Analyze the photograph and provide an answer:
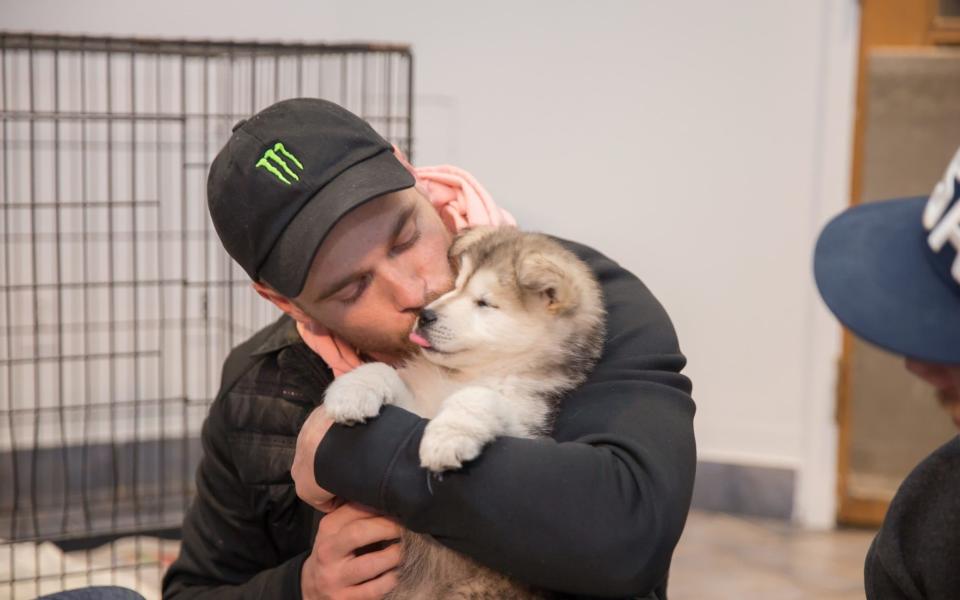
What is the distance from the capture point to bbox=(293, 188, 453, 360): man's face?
5.27 ft

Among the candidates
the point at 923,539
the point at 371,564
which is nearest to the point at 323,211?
the point at 371,564

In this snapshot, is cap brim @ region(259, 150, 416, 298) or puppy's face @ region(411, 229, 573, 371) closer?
cap brim @ region(259, 150, 416, 298)

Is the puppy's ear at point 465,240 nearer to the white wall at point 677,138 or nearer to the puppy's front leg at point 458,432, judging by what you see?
the puppy's front leg at point 458,432

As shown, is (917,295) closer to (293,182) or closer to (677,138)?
(293,182)

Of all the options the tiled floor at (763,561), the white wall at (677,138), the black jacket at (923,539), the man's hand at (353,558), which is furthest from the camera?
the white wall at (677,138)

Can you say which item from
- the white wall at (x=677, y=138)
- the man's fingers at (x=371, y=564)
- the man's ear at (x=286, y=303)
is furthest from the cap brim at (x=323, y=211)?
the white wall at (x=677, y=138)

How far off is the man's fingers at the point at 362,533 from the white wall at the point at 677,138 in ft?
8.63

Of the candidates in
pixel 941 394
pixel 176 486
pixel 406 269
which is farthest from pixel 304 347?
pixel 176 486

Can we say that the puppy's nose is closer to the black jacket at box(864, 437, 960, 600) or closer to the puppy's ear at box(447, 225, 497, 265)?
the puppy's ear at box(447, 225, 497, 265)

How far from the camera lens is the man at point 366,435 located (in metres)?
1.35

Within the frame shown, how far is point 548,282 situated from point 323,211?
388 mm

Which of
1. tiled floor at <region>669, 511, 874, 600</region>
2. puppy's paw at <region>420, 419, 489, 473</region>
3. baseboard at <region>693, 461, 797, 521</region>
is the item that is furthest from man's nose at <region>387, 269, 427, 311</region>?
baseboard at <region>693, 461, 797, 521</region>

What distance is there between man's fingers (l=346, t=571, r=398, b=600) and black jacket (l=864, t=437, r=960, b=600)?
66 centimetres

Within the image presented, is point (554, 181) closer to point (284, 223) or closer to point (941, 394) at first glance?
point (284, 223)
